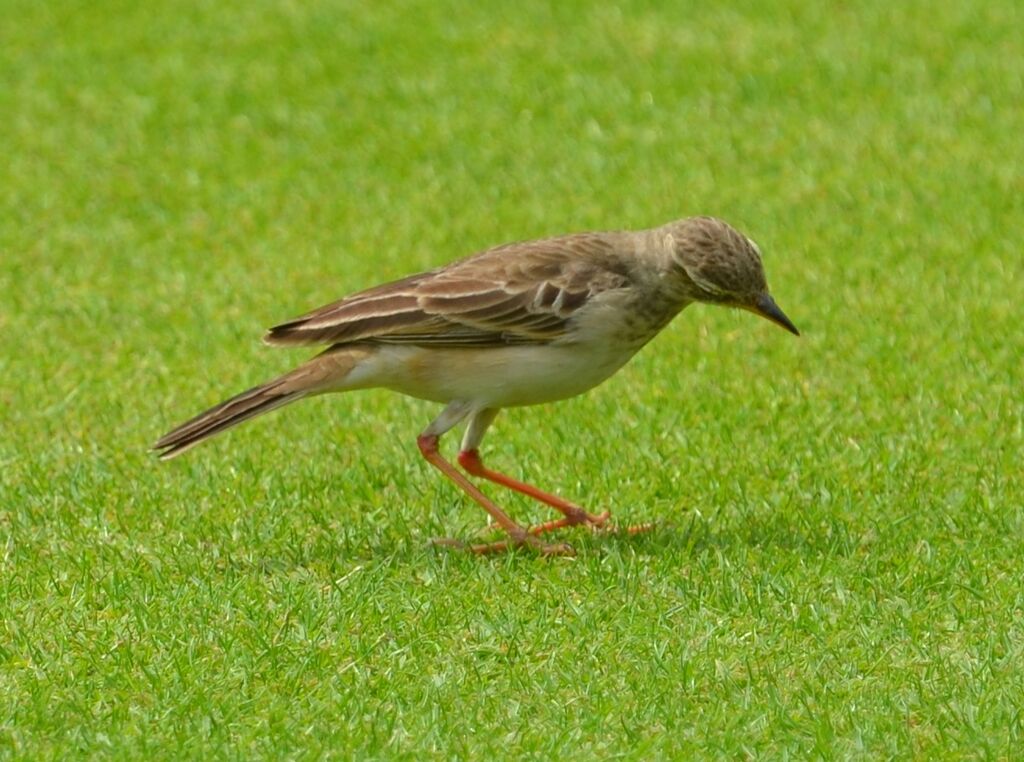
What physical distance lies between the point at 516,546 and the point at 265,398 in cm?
127

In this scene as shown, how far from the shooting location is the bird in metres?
8.38

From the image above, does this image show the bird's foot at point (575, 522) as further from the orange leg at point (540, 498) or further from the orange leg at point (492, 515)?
the orange leg at point (492, 515)

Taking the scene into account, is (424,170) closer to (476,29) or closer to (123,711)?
(476,29)

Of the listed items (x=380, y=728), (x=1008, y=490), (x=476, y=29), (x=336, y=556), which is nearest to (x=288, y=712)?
(x=380, y=728)

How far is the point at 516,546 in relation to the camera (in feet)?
27.9

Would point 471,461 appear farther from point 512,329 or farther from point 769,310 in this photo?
point 769,310

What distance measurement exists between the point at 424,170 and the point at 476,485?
17.1 ft

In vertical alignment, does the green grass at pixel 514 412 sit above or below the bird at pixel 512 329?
below

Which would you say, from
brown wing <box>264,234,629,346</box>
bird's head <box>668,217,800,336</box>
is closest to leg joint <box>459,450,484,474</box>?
brown wing <box>264,234,629,346</box>

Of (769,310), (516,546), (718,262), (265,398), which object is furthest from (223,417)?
(769,310)

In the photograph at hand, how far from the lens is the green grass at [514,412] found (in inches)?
274

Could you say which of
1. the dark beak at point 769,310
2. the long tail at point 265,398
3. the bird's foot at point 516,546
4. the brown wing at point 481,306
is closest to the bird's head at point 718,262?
the dark beak at point 769,310

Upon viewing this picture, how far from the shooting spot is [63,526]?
28.9ft

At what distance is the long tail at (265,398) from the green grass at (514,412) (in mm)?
546
